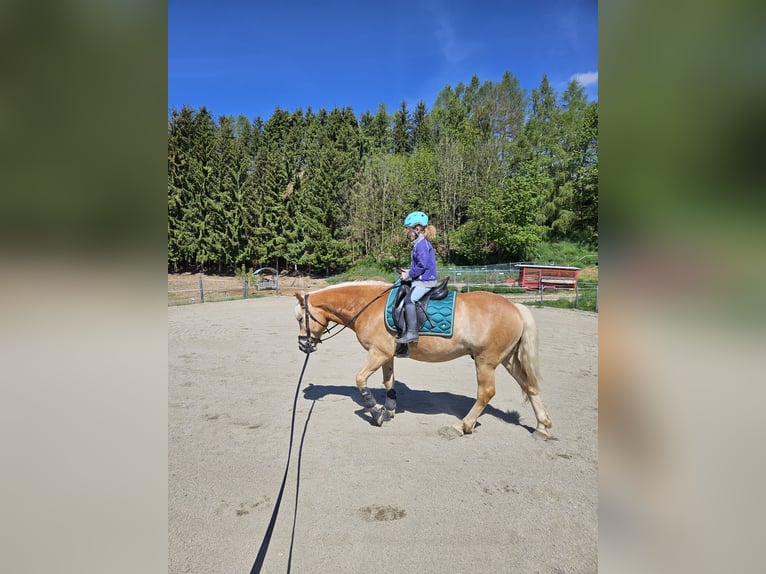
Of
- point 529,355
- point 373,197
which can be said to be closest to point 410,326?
point 529,355

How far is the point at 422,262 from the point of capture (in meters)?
4.62

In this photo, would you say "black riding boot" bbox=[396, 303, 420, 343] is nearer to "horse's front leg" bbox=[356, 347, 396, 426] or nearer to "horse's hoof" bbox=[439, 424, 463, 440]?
"horse's front leg" bbox=[356, 347, 396, 426]

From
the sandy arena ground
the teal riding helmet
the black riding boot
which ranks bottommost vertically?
the sandy arena ground

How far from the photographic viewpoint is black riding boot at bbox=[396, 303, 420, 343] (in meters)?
4.45

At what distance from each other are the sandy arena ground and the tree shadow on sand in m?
0.03

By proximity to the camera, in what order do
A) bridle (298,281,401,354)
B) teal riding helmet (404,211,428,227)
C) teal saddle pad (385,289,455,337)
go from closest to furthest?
teal saddle pad (385,289,455,337) < teal riding helmet (404,211,428,227) < bridle (298,281,401,354)

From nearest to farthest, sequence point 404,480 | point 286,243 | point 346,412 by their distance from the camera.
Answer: point 404,480 < point 346,412 < point 286,243

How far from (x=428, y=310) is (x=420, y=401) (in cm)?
182

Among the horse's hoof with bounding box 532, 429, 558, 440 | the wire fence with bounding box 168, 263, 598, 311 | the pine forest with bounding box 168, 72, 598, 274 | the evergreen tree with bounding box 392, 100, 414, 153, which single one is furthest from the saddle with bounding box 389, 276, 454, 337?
the evergreen tree with bounding box 392, 100, 414, 153
